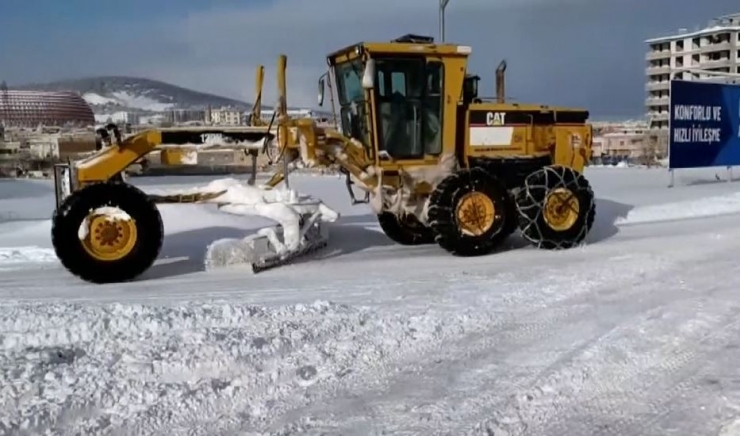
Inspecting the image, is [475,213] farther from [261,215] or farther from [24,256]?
[24,256]

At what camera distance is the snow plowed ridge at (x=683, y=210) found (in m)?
14.8

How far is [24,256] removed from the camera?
10.9 m

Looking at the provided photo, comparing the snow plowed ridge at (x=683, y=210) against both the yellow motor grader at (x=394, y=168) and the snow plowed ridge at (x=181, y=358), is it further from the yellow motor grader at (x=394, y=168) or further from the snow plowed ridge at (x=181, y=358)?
the snow plowed ridge at (x=181, y=358)

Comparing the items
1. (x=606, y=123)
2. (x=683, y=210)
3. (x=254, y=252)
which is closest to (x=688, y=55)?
(x=606, y=123)

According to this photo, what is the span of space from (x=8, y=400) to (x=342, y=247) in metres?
7.13

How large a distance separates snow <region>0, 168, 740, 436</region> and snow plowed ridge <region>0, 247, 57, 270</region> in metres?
0.37

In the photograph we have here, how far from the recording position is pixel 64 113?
107062 millimetres

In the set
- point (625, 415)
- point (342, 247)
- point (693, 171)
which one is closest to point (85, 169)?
point (342, 247)

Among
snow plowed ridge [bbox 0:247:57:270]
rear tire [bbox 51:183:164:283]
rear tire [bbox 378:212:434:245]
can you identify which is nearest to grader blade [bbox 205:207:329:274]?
rear tire [bbox 51:183:164:283]

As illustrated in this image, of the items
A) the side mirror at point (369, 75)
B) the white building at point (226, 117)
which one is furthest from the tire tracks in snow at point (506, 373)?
the white building at point (226, 117)

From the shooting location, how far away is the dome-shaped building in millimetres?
106500

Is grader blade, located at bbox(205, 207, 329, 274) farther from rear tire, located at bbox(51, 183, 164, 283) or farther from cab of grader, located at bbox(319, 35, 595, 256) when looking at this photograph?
cab of grader, located at bbox(319, 35, 595, 256)

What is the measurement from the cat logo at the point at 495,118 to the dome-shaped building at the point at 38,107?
102m

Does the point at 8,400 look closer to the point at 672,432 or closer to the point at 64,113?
the point at 672,432
